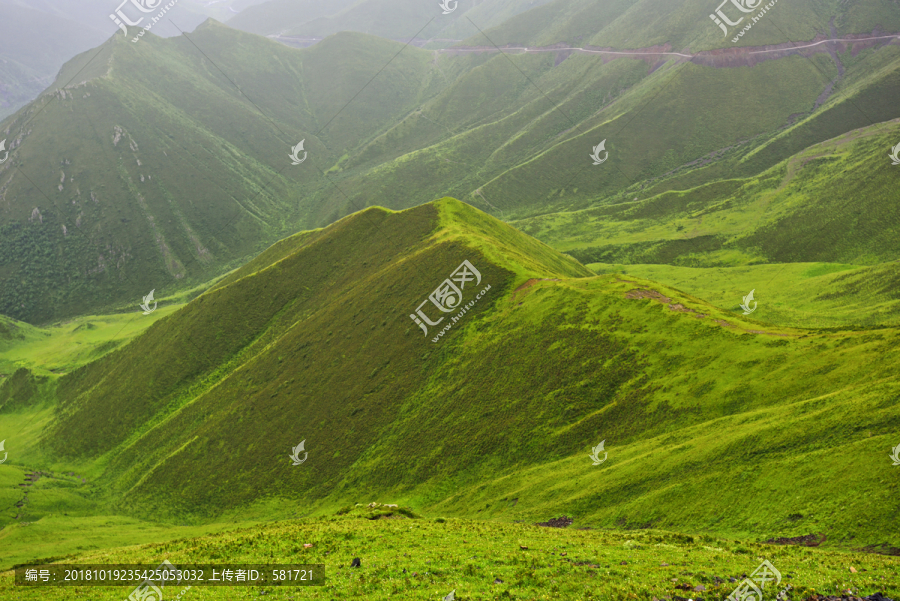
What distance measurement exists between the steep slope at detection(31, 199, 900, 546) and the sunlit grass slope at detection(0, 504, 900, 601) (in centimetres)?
566

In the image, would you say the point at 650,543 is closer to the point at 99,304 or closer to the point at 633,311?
the point at 633,311

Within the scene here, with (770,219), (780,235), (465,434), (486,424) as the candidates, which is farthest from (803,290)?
(465,434)

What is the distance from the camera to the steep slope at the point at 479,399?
105 ft

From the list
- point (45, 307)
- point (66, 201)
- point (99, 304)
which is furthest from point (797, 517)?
point (66, 201)

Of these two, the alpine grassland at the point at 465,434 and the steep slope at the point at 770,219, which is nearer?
the alpine grassland at the point at 465,434

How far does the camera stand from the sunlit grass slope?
19.9 m

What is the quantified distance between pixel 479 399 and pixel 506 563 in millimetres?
28516

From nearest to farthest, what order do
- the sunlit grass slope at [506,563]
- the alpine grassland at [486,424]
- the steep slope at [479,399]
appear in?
the sunlit grass slope at [506,563] → the alpine grassland at [486,424] → the steep slope at [479,399]

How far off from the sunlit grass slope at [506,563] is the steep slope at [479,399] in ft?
18.6

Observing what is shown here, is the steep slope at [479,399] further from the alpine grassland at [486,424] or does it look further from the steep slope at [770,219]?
the steep slope at [770,219]

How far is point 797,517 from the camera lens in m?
27.3

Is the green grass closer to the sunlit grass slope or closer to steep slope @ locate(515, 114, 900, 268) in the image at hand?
steep slope @ locate(515, 114, 900, 268)

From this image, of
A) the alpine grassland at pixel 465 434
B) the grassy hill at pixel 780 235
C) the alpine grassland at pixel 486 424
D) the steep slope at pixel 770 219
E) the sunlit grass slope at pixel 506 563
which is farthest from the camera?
the steep slope at pixel 770 219

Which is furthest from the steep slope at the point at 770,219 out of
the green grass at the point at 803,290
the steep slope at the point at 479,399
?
the steep slope at the point at 479,399
